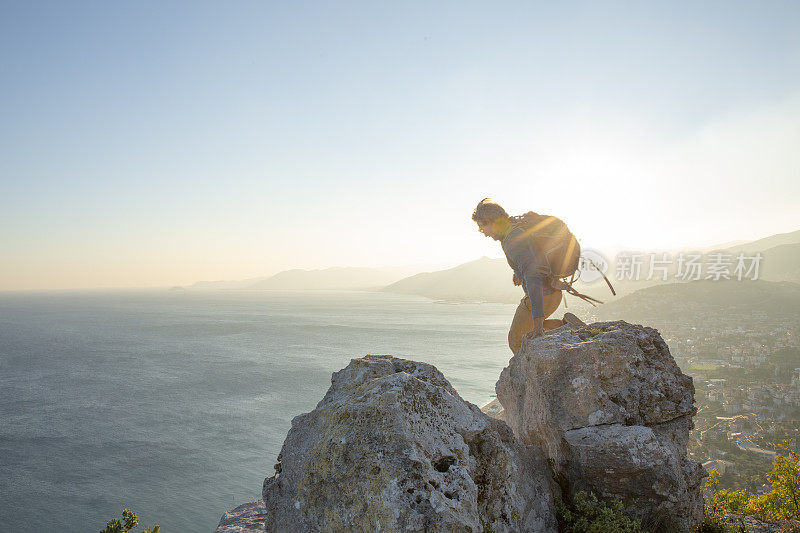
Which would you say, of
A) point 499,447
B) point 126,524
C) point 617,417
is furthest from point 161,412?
point 617,417

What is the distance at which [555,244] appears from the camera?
5781 mm

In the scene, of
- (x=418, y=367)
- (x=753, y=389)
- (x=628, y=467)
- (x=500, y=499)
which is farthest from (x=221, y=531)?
(x=753, y=389)

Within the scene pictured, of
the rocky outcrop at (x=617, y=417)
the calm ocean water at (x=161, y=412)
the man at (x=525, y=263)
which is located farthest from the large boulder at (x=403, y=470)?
the calm ocean water at (x=161, y=412)

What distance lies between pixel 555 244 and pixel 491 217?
3.01 feet

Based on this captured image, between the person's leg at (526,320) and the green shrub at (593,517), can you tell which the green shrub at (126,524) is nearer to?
the green shrub at (593,517)

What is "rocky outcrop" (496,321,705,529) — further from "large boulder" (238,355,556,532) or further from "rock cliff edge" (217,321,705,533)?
"large boulder" (238,355,556,532)

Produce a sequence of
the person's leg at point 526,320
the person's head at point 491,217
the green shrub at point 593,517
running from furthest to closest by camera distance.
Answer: the person's leg at point 526,320, the person's head at point 491,217, the green shrub at point 593,517

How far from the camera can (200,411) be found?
5253 centimetres

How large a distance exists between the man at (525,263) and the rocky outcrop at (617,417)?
0.41 meters

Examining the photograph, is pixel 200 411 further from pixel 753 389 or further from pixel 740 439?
pixel 753 389

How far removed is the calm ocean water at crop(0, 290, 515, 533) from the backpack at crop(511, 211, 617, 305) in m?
33.9

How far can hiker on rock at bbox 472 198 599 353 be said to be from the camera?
559 cm

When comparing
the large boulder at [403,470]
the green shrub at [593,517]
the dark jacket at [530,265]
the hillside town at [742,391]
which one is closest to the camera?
the large boulder at [403,470]

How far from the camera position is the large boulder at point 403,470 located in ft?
9.97
